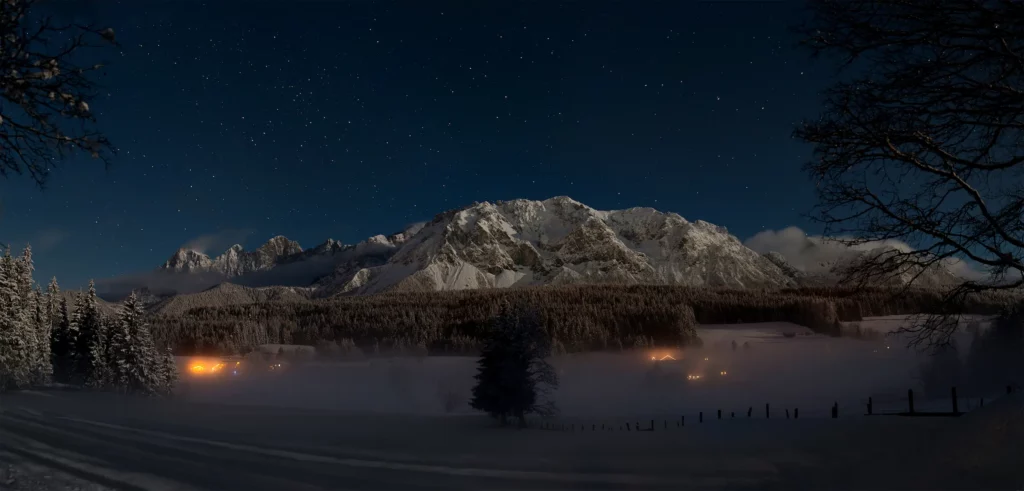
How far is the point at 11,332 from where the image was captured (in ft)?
139

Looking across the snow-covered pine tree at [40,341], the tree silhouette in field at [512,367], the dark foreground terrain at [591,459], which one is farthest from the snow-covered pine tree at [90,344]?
the tree silhouette in field at [512,367]

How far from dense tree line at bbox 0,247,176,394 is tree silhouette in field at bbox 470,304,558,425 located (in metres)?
29.9

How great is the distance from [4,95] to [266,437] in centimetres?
1959

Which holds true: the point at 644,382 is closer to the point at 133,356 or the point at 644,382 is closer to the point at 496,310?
the point at 496,310

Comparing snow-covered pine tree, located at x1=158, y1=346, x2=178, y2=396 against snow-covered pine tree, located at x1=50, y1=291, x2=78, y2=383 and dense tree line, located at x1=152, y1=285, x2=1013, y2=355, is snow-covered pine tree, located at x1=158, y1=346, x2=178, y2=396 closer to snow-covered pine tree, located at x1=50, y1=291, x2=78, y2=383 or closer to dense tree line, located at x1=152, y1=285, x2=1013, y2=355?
snow-covered pine tree, located at x1=50, y1=291, x2=78, y2=383

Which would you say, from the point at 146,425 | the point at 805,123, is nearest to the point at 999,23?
the point at 805,123

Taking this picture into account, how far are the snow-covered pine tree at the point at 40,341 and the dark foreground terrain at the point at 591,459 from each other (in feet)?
106

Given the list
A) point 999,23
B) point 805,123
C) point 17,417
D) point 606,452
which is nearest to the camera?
point 999,23

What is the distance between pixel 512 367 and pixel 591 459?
22215 mm

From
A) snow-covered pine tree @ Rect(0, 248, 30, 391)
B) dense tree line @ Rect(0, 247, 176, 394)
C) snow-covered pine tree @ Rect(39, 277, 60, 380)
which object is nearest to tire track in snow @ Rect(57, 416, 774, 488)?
snow-covered pine tree @ Rect(0, 248, 30, 391)

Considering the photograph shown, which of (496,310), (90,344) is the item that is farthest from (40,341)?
(496,310)

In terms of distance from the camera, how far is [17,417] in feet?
79.7

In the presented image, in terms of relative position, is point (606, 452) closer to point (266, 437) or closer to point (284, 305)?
point (266, 437)

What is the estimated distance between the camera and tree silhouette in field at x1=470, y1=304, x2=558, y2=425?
122 feet
